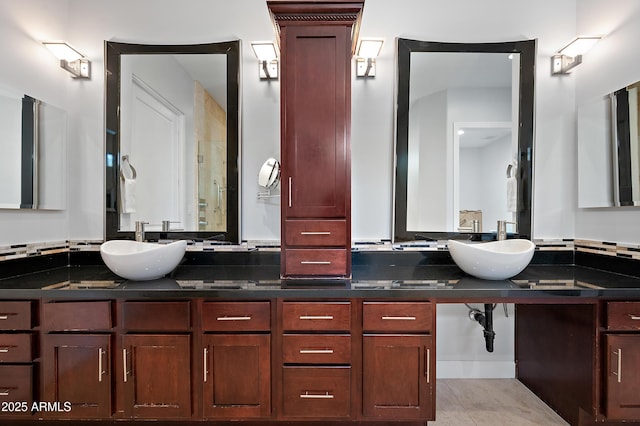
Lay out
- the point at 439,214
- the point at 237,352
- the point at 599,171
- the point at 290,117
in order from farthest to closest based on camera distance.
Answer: the point at 439,214 → the point at 599,171 → the point at 290,117 → the point at 237,352

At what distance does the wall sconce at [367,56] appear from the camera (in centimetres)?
213

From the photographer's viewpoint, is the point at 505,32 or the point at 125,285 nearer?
the point at 125,285

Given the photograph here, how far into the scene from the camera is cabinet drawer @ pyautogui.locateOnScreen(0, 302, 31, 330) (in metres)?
1.60

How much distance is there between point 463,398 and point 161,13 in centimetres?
332

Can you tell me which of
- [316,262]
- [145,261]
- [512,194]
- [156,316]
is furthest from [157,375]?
[512,194]

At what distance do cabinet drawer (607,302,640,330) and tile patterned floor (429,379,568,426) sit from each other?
72 centimetres

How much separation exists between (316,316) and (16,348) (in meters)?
1.47

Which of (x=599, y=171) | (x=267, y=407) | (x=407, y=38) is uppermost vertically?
(x=407, y=38)

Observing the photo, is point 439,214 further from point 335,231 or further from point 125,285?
point 125,285

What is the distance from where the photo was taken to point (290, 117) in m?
1.80

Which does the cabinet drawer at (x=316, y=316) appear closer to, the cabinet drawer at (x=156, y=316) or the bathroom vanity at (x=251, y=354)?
the bathroom vanity at (x=251, y=354)

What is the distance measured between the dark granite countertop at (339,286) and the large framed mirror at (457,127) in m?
0.44

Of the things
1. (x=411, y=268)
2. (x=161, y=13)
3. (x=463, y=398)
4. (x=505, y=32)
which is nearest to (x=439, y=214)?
(x=411, y=268)

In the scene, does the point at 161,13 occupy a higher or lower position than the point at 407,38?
higher
